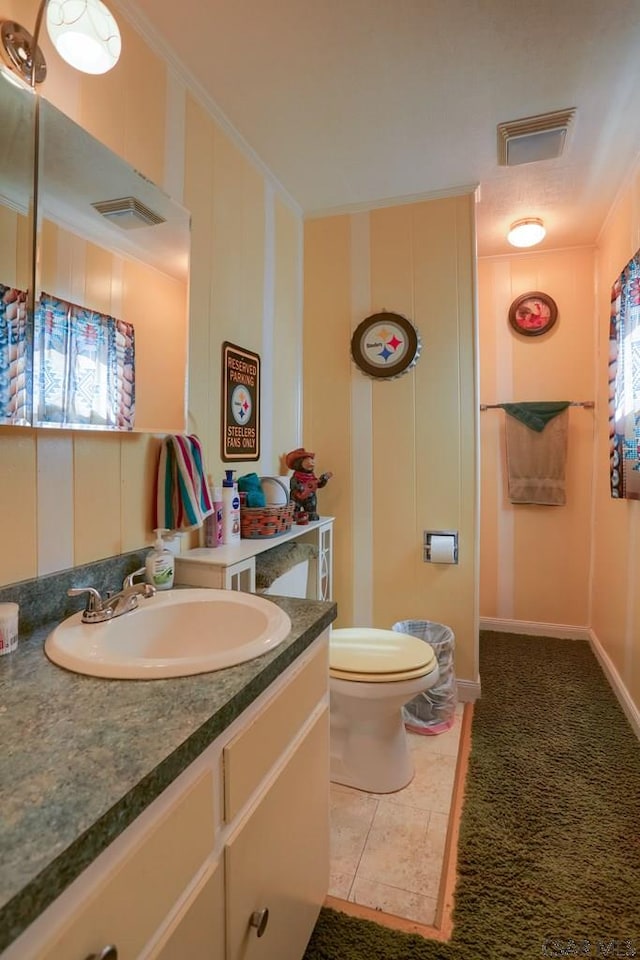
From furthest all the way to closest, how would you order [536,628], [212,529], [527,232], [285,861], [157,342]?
1. [536,628]
2. [527,232]
3. [212,529]
4. [157,342]
5. [285,861]

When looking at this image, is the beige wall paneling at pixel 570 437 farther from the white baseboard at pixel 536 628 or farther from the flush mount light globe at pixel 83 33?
the flush mount light globe at pixel 83 33

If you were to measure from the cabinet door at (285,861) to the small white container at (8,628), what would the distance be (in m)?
0.53

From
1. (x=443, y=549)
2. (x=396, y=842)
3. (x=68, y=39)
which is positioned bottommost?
(x=396, y=842)

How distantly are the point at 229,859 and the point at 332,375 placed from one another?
6.78ft

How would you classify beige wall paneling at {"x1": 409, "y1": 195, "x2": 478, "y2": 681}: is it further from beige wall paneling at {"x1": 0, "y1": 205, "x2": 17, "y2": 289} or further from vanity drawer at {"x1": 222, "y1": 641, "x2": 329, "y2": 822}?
beige wall paneling at {"x1": 0, "y1": 205, "x2": 17, "y2": 289}

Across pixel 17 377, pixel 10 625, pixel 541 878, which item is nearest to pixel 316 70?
pixel 17 377

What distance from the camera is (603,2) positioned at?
1.32 metres

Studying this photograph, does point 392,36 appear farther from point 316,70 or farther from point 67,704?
point 67,704

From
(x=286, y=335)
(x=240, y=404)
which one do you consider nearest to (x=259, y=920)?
(x=240, y=404)

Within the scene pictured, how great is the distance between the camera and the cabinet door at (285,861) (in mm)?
788

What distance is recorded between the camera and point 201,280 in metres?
1.65

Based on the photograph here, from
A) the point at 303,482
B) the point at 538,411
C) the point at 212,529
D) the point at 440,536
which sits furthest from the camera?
→ the point at 538,411

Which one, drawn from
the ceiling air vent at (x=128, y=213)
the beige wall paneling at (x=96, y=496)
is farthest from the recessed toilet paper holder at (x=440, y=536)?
the ceiling air vent at (x=128, y=213)

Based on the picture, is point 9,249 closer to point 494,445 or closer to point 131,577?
point 131,577
